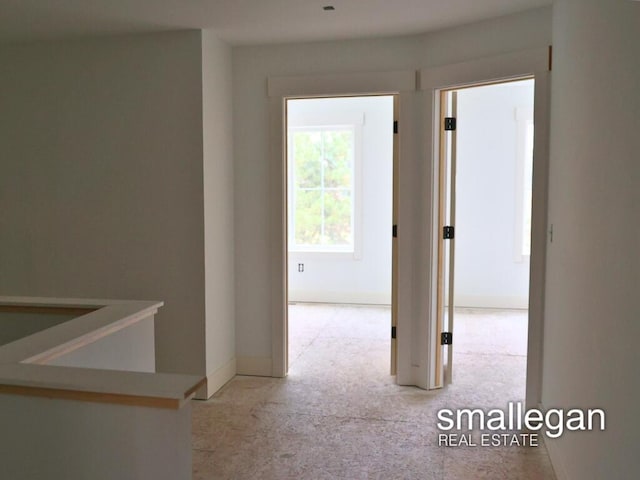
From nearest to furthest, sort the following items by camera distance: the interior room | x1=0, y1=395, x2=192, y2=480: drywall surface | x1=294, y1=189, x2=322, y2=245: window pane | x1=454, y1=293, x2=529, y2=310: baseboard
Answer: x1=0, y1=395, x2=192, y2=480: drywall surface, the interior room, x1=454, y1=293, x2=529, y2=310: baseboard, x1=294, y1=189, x2=322, y2=245: window pane

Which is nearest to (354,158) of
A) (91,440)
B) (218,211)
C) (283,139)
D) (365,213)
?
(365,213)

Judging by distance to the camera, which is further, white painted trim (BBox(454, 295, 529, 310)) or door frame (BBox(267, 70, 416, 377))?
white painted trim (BBox(454, 295, 529, 310))

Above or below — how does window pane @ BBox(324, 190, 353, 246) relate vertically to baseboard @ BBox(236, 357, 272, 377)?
above

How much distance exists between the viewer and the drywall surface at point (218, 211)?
12.0ft

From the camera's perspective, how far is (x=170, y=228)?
3672mm

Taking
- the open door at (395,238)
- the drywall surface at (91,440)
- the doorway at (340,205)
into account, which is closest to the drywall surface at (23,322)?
the drywall surface at (91,440)

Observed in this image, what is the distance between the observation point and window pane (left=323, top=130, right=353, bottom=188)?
266 inches

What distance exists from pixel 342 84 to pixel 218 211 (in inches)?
47.9

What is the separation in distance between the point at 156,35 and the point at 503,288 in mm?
4608

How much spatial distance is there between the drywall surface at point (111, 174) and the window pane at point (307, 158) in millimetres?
3384

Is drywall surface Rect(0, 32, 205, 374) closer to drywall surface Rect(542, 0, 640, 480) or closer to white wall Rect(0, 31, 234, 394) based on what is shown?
white wall Rect(0, 31, 234, 394)

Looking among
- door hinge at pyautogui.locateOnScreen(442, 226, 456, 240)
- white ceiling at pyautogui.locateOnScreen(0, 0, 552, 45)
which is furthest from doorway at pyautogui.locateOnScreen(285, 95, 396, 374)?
white ceiling at pyautogui.locateOnScreen(0, 0, 552, 45)

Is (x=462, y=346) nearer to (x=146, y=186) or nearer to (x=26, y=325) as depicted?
(x=146, y=186)

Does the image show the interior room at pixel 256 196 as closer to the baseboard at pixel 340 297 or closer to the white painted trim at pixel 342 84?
the white painted trim at pixel 342 84
